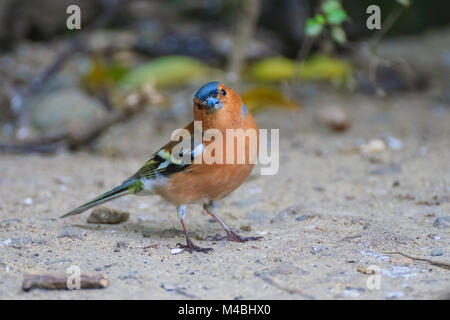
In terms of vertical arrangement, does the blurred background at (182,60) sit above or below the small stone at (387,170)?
above

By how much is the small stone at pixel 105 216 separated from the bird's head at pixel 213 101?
3.38 ft

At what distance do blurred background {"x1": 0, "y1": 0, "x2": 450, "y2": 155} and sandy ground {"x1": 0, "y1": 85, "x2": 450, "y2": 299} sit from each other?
554 millimetres

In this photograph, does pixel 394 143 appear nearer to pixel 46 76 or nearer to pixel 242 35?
pixel 242 35

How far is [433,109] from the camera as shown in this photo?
7.73 metres

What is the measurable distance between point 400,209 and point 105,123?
3.33 m

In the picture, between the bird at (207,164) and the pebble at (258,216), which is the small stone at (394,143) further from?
the bird at (207,164)

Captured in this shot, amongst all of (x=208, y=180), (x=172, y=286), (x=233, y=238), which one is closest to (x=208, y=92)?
(x=208, y=180)

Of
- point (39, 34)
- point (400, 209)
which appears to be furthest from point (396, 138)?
point (39, 34)

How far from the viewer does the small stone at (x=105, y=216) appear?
458cm

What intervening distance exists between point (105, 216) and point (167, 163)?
2.31 ft

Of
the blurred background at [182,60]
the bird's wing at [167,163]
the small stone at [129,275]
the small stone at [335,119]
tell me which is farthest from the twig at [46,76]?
the small stone at [129,275]

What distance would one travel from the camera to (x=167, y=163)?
424 cm

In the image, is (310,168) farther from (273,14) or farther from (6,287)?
(273,14)

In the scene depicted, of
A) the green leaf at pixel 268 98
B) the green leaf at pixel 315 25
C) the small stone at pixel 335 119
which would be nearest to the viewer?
the green leaf at pixel 315 25
